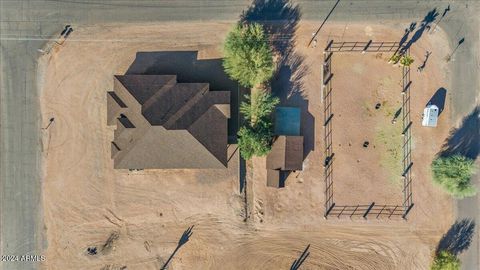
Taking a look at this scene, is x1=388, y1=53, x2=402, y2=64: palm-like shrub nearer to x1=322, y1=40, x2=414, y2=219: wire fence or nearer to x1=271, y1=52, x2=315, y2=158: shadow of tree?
x1=322, y1=40, x2=414, y2=219: wire fence

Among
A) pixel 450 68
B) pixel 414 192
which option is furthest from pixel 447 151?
pixel 450 68

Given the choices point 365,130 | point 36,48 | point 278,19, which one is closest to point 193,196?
point 365,130

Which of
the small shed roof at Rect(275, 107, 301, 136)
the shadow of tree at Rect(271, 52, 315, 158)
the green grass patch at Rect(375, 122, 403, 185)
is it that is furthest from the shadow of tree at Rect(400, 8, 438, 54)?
the small shed roof at Rect(275, 107, 301, 136)

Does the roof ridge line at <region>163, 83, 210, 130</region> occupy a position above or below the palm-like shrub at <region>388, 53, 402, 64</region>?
below

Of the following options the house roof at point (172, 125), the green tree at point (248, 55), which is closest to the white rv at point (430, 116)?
the green tree at point (248, 55)

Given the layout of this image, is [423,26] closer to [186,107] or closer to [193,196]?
[186,107]
